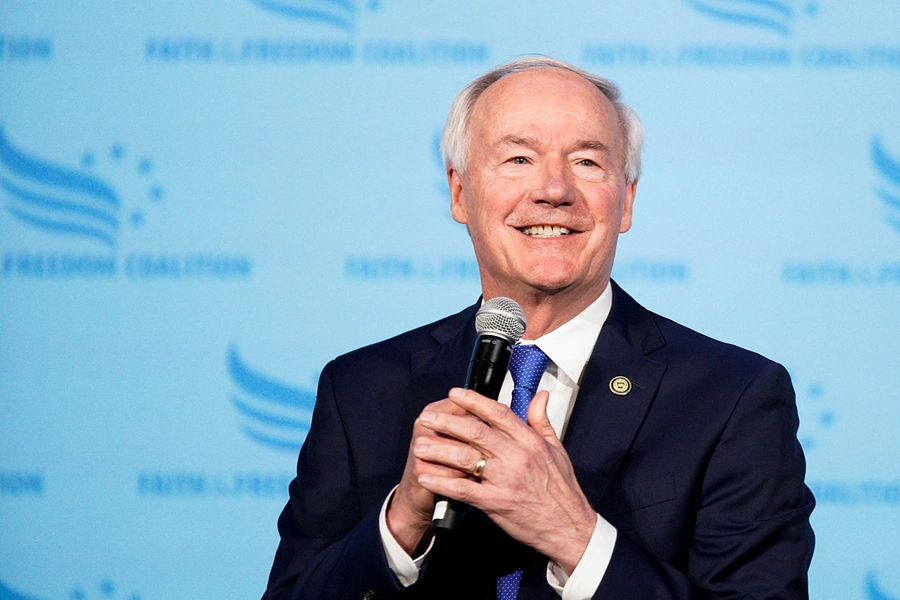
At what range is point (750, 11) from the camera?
3.37 m

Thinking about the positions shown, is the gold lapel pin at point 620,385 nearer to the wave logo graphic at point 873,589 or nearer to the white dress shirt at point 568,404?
the white dress shirt at point 568,404

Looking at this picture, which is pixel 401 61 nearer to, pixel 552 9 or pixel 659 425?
pixel 552 9

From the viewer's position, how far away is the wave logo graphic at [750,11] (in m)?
3.35

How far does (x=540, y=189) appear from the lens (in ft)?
7.00

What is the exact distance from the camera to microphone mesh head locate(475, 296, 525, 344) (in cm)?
A: 166

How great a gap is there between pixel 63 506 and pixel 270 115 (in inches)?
58.7

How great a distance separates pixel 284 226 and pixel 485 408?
204 centimetres

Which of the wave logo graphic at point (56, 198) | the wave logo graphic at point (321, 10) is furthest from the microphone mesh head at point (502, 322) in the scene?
the wave logo graphic at point (56, 198)

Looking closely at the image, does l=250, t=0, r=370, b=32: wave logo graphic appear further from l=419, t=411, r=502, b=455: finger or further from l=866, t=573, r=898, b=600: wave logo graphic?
l=866, t=573, r=898, b=600: wave logo graphic

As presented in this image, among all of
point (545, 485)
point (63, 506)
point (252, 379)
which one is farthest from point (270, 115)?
point (545, 485)

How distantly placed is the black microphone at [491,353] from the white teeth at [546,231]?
464 mm

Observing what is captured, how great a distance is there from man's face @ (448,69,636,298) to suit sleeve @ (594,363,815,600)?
0.44 metres

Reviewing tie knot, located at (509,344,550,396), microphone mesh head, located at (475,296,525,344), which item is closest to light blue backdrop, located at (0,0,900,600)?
tie knot, located at (509,344,550,396)

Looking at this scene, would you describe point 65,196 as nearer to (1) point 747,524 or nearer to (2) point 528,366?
(2) point 528,366
